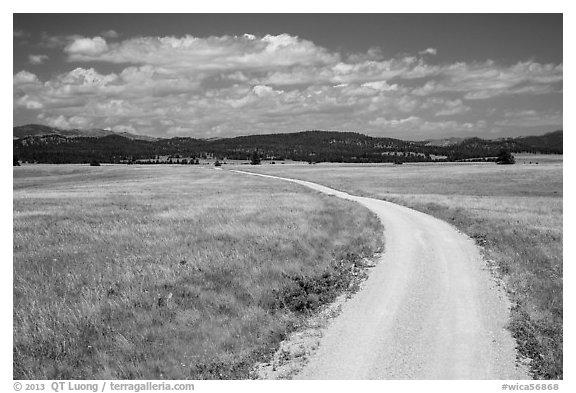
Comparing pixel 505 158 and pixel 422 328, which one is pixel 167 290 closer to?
pixel 422 328

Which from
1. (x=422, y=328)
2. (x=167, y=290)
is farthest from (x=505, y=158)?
(x=167, y=290)

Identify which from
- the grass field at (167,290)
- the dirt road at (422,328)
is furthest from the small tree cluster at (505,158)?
the dirt road at (422,328)

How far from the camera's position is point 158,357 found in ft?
30.1

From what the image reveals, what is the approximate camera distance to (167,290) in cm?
1283

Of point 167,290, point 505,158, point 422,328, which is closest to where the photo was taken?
point 422,328

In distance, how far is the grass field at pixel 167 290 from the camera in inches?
363

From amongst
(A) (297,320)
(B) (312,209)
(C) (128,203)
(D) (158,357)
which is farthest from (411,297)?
(C) (128,203)

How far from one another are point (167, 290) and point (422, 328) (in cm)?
764

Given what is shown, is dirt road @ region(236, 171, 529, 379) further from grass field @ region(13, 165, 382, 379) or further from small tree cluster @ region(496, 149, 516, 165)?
small tree cluster @ region(496, 149, 516, 165)

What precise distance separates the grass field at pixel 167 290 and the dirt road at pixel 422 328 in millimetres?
1373

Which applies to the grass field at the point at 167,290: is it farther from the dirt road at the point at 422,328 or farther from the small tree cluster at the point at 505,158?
the small tree cluster at the point at 505,158

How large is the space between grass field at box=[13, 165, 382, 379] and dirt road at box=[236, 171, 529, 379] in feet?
4.50
